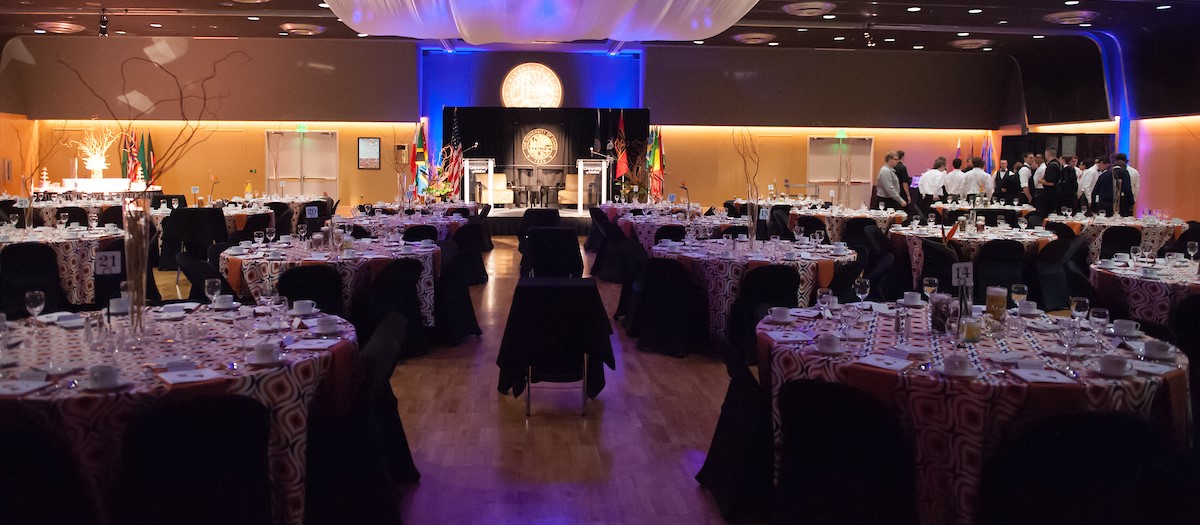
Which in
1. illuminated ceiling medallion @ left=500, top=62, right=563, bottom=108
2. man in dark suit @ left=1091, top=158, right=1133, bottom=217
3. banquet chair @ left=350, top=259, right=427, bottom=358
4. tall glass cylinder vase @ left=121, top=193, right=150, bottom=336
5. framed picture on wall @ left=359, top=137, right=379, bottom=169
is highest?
illuminated ceiling medallion @ left=500, top=62, right=563, bottom=108

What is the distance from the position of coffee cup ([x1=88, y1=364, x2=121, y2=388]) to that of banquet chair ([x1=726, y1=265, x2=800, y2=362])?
13.1 feet

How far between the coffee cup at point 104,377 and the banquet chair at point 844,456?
2.15m

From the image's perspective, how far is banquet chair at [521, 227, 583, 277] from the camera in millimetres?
8570

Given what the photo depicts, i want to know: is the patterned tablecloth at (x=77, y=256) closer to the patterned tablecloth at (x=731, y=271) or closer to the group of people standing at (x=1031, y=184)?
the patterned tablecloth at (x=731, y=271)

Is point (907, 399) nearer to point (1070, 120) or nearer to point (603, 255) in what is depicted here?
point (603, 255)

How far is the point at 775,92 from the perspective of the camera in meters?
20.6

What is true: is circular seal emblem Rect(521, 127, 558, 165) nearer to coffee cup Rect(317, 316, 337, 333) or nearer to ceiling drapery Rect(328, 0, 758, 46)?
ceiling drapery Rect(328, 0, 758, 46)

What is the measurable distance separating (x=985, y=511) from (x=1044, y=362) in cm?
72

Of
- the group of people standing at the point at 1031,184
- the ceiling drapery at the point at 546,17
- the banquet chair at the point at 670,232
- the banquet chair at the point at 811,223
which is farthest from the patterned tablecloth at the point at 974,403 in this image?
the group of people standing at the point at 1031,184

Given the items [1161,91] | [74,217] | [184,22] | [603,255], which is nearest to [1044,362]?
[603,255]

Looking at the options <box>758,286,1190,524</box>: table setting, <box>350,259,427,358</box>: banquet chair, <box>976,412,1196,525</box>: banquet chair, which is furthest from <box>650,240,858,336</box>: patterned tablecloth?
<box>976,412,1196,525</box>: banquet chair

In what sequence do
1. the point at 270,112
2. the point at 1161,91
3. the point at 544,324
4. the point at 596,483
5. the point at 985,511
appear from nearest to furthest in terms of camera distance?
the point at 985,511, the point at 596,483, the point at 544,324, the point at 1161,91, the point at 270,112

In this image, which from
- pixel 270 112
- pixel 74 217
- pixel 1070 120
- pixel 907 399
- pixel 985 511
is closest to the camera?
pixel 985 511

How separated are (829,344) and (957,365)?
493mm
